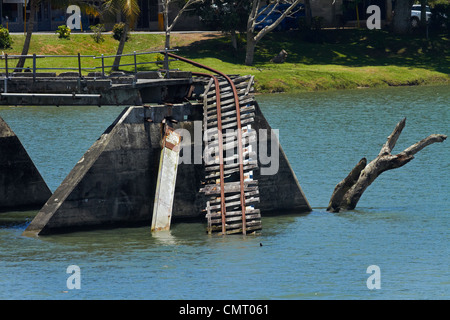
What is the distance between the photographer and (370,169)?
35938 millimetres

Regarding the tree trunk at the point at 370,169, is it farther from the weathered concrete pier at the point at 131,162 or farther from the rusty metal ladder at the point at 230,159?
the rusty metal ladder at the point at 230,159

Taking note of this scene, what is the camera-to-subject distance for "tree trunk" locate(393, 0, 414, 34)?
93312 mm

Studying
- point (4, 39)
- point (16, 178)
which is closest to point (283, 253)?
point (16, 178)

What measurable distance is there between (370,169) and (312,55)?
53.2m

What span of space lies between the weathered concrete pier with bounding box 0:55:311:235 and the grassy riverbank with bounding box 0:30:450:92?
125 feet

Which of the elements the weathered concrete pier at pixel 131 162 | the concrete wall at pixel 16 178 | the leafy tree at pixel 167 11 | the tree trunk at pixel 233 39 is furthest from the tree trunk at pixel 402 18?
the concrete wall at pixel 16 178

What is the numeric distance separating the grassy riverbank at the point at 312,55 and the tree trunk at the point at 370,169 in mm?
40514

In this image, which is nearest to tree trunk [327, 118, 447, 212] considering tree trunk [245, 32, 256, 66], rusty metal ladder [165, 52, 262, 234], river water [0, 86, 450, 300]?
river water [0, 86, 450, 300]

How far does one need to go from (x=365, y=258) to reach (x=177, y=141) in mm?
8537

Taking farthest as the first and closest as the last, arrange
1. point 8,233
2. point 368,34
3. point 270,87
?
point 368,34 → point 270,87 → point 8,233

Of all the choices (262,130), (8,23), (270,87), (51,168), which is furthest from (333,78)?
(262,130)
